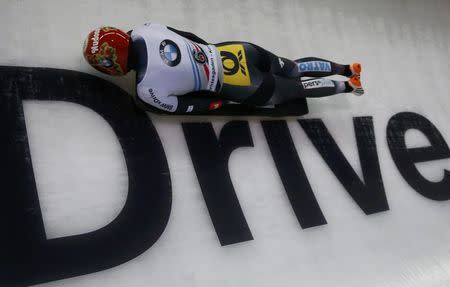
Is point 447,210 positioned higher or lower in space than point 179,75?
lower

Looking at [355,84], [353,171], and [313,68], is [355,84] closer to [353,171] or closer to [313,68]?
[313,68]

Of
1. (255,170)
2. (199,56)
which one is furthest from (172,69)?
(255,170)

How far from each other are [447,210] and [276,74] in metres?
1.83

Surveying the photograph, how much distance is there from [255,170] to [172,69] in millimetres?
861

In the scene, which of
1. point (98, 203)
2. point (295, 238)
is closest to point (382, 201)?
point (295, 238)

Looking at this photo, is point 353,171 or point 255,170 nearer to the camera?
point 255,170

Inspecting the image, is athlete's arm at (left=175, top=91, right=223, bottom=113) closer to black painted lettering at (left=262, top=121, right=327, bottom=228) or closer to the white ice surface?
the white ice surface

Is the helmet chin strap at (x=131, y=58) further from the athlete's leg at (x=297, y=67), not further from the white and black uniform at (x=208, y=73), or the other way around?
the athlete's leg at (x=297, y=67)

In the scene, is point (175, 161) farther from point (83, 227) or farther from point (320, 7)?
point (320, 7)

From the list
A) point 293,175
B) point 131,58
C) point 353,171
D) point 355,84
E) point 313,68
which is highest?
point 131,58

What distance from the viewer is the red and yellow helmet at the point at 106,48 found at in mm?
2012

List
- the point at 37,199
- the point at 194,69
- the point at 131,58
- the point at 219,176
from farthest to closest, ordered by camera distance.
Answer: the point at 219,176, the point at 194,69, the point at 131,58, the point at 37,199

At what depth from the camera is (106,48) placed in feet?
6.62

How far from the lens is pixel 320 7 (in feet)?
11.7
